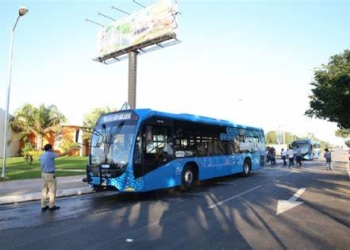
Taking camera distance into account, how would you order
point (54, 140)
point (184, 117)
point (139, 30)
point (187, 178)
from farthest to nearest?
point (54, 140), point (139, 30), point (184, 117), point (187, 178)

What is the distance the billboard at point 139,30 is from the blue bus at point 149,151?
42.3 ft

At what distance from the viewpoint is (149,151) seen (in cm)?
1218

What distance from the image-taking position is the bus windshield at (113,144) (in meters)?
11.9

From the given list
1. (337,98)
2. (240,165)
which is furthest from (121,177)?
(337,98)

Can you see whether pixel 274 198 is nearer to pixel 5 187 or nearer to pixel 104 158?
pixel 104 158

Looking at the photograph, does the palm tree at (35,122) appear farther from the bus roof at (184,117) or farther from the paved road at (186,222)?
the paved road at (186,222)

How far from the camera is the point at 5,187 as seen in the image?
15.2 metres

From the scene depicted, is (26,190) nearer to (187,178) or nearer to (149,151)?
(149,151)

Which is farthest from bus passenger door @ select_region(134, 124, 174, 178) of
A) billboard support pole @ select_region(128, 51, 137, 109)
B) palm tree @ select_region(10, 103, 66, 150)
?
palm tree @ select_region(10, 103, 66, 150)

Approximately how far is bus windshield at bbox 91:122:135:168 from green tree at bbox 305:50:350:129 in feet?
42.5

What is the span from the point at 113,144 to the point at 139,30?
62.3 feet

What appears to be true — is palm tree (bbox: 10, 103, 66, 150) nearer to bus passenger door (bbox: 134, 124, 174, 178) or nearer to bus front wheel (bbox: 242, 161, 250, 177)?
bus front wheel (bbox: 242, 161, 250, 177)

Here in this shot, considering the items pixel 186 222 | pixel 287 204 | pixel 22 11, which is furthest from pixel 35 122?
pixel 186 222

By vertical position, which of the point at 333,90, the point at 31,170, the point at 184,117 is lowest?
the point at 31,170
